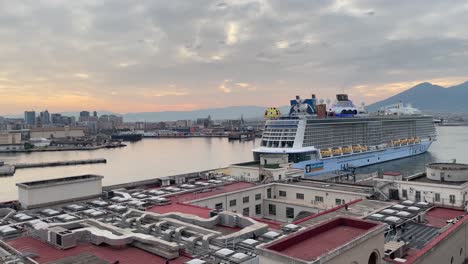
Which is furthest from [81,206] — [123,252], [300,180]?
[300,180]

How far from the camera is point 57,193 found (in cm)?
→ 1855

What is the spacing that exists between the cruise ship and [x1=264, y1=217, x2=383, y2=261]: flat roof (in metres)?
31.5

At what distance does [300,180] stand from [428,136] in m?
62.9

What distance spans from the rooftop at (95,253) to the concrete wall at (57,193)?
511 centimetres

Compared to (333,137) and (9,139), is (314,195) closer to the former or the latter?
(333,137)

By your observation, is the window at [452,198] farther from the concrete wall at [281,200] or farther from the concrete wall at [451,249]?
the concrete wall at [451,249]

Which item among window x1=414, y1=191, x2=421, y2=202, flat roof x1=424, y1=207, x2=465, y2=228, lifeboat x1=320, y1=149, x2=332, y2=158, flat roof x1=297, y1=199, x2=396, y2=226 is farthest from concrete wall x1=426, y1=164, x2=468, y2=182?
lifeboat x1=320, y1=149, x2=332, y2=158

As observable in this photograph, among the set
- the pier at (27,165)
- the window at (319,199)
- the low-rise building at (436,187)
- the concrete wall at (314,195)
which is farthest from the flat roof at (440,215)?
the pier at (27,165)

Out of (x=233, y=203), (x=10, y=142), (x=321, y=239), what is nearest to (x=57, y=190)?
(x=233, y=203)

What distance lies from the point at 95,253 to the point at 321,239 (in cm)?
721

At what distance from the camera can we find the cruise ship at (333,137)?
48.8m

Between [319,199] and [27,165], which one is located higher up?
[319,199]

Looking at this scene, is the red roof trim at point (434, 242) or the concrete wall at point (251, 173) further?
the concrete wall at point (251, 173)

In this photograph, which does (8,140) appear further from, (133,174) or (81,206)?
(81,206)
